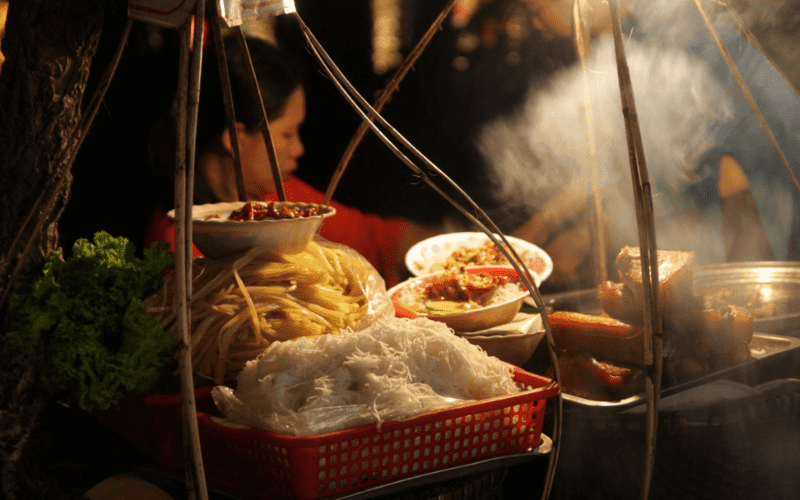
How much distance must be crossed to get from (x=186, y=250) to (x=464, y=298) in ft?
5.70

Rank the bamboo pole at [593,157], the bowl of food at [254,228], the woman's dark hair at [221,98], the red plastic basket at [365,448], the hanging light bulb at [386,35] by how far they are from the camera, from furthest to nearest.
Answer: the hanging light bulb at [386,35], the woman's dark hair at [221,98], the bamboo pole at [593,157], the bowl of food at [254,228], the red plastic basket at [365,448]

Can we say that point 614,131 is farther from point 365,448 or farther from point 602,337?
point 365,448

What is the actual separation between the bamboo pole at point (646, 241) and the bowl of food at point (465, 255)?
202cm

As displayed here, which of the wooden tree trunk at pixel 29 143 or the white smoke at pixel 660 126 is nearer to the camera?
the wooden tree trunk at pixel 29 143

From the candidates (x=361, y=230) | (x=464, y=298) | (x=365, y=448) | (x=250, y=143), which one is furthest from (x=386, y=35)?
(x=365, y=448)

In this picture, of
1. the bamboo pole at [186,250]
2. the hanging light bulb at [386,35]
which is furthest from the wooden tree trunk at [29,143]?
the hanging light bulb at [386,35]

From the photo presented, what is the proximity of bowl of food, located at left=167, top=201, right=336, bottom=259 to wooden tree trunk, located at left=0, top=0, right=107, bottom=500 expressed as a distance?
55cm

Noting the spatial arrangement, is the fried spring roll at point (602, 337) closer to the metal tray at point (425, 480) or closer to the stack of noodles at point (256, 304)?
the metal tray at point (425, 480)

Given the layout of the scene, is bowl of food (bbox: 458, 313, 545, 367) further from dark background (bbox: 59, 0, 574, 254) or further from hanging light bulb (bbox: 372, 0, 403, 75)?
hanging light bulb (bbox: 372, 0, 403, 75)

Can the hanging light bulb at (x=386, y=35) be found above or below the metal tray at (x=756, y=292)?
above

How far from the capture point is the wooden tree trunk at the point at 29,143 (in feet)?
7.13

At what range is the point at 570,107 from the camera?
→ 583 cm

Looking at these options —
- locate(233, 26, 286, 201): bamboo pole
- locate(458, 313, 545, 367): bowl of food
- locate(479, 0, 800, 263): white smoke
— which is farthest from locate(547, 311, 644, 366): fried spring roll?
locate(479, 0, 800, 263): white smoke

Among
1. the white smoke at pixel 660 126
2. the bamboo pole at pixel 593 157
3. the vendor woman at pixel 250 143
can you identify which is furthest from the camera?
the white smoke at pixel 660 126
